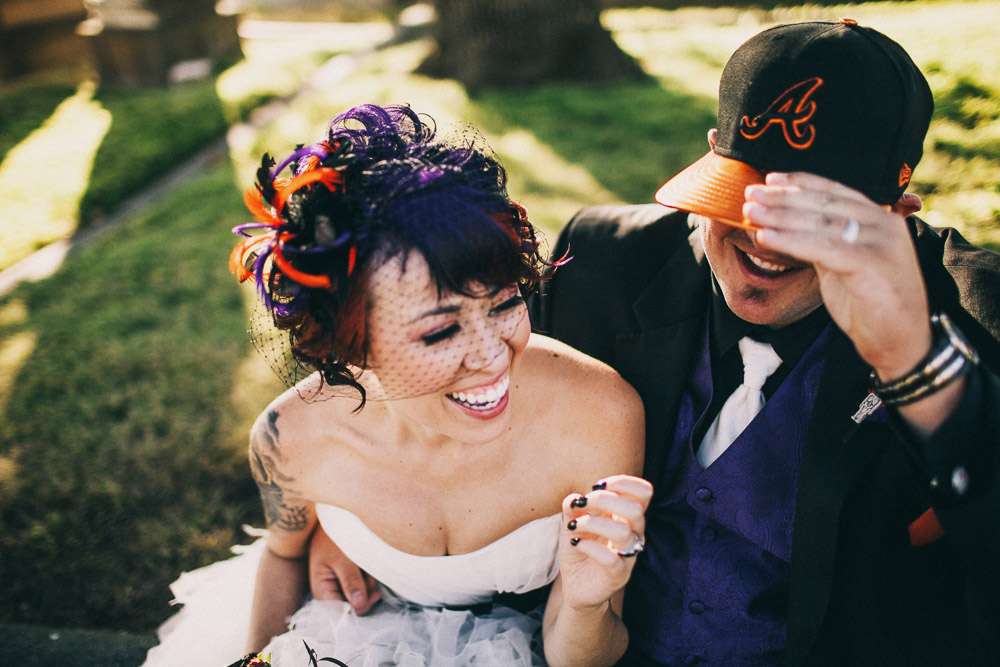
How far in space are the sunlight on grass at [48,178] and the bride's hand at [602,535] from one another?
6369 mm

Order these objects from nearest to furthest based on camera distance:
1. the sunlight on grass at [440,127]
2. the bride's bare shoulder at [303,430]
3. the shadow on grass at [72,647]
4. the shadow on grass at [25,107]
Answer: the bride's bare shoulder at [303,430]
the shadow on grass at [72,647]
the sunlight on grass at [440,127]
the shadow on grass at [25,107]

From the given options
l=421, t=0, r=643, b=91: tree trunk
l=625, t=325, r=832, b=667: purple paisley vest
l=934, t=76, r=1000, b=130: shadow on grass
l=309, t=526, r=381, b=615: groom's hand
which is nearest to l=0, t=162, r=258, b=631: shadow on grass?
l=309, t=526, r=381, b=615: groom's hand

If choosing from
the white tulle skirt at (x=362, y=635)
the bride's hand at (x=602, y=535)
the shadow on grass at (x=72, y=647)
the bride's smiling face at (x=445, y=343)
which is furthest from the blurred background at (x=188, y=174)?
the bride's hand at (x=602, y=535)

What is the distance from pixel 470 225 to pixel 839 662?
1741 millimetres

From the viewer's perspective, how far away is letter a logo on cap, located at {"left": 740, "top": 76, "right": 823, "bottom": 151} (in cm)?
181

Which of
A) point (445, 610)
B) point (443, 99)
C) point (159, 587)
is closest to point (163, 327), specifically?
point (159, 587)

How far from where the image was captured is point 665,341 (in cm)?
231

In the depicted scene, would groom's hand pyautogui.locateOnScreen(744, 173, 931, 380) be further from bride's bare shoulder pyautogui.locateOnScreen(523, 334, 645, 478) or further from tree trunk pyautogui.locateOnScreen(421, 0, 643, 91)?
tree trunk pyautogui.locateOnScreen(421, 0, 643, 91)

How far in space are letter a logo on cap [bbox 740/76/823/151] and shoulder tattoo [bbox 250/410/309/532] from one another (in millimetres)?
1805

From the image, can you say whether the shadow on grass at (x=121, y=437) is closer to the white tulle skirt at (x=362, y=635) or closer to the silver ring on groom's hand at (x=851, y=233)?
the white tulle skirt at (x=362, y=635)

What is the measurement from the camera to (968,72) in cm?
426

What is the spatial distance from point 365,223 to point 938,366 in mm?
1346

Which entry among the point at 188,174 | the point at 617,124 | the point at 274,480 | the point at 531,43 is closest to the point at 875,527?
the point at 274,480

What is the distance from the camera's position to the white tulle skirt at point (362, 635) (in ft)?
7.11
